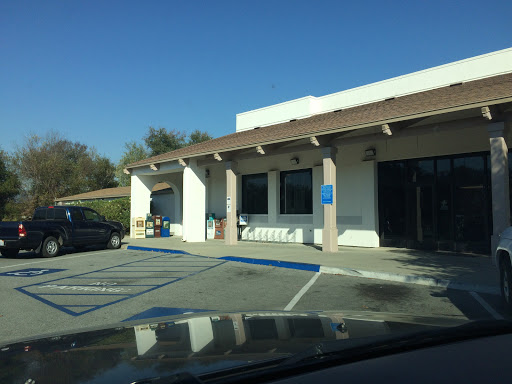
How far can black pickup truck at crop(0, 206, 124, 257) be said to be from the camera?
13.9 meters

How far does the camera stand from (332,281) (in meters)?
9.13

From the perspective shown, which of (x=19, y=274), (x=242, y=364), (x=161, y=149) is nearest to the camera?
(x=242, y=364)

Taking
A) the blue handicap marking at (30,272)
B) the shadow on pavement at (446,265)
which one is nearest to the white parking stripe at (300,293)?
the shadow on pavement at (446,265)

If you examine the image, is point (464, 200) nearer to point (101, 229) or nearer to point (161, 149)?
point (101, 229)

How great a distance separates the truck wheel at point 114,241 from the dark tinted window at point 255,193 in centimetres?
611

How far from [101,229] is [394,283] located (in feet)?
40.4

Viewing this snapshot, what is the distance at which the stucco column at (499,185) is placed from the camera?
10.1 metres

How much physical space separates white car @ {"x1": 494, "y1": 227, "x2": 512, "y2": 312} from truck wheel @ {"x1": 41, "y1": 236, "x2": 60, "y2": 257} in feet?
45.5

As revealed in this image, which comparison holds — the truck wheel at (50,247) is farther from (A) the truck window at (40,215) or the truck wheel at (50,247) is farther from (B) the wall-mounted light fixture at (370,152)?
(B) the wall-mounted light fixture at (370,152)

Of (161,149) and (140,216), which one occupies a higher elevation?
(161,149)

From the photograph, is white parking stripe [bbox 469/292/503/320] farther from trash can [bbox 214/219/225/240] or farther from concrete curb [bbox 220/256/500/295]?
trash can [bbox 214/219/225/240]

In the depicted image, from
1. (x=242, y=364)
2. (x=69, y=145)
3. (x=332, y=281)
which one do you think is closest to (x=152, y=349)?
(x=242, y=364)

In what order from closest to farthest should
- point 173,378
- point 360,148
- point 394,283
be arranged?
point 173,378 < point 394,283 < point 360,148

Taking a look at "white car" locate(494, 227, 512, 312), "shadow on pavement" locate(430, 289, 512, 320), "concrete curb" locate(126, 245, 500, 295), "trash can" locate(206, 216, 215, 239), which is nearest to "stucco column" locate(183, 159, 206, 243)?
"trash can" locate(206, 216, 215, 239)
